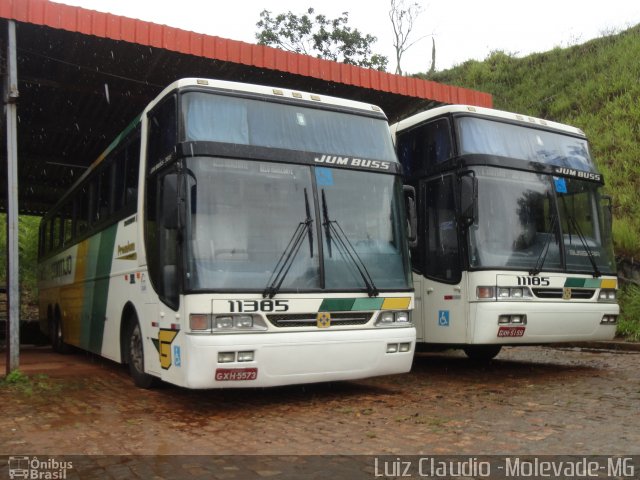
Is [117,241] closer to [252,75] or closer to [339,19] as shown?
[252,75]

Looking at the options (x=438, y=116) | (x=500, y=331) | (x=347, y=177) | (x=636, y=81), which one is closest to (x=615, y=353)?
(x=500, y=331)

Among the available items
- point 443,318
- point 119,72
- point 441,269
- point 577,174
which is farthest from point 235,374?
point 119,72

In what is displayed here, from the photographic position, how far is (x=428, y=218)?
30.5ft

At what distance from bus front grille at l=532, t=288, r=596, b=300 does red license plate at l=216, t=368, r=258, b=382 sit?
3920mm

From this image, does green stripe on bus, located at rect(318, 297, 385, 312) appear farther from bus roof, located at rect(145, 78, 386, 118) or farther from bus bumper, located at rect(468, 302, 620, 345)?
bus roof, located at rect(145, 78, 386, 118)

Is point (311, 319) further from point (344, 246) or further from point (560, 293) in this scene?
point (560, 293)

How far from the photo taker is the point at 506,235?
8602 mm

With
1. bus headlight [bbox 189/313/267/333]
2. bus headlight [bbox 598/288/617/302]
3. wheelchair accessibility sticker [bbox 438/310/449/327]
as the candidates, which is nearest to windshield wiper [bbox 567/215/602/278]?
bus headlight [bbox 598/288/617/302]

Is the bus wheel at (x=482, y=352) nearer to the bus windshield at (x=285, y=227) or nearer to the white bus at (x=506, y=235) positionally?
the white bus at (x=506, y=235)

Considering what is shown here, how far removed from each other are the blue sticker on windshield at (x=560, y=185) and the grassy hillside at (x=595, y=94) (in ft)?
19.1

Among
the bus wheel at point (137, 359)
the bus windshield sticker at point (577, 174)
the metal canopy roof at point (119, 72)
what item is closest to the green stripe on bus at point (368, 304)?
the bus wheel at point (137, 359)

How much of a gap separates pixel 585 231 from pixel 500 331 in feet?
6.79

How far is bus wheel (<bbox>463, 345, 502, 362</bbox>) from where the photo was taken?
11047 millimetres

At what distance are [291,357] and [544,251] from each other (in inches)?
154
